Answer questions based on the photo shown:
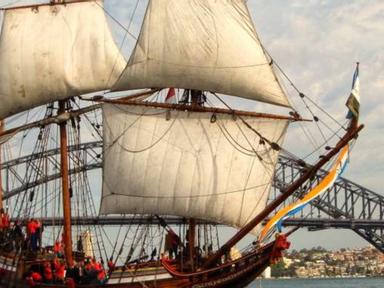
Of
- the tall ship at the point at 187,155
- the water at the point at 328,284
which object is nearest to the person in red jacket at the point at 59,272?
the tall ship at the point at 187,155

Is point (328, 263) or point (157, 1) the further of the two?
point (328, 263)

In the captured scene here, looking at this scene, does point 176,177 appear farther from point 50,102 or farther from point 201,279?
point 50,102

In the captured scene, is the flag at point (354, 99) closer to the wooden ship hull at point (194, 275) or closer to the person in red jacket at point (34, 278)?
the wooden ship hull at point (194, 275)

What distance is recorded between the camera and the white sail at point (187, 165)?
31.3 m

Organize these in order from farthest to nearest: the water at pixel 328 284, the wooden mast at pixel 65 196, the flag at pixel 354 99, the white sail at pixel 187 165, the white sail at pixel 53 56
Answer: the water at pixel 328 284
the white sail at pixel 53 56
the wooden mast at pixel 65 196
the white sail at pixel 187 165
the flag at pixel 354 99

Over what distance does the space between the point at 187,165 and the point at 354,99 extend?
6.56m

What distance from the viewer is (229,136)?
31984 millimetres

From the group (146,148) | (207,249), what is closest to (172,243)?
(207,249)

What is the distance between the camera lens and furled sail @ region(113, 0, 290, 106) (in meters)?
31.5

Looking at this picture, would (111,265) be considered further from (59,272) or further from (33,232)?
(33,232)

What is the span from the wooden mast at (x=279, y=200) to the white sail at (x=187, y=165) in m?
1.72

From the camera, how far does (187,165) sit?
3158cm

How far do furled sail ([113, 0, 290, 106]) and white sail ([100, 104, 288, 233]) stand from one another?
44.2 inches

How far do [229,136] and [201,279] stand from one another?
5.34 meters
